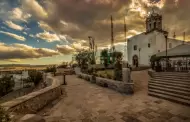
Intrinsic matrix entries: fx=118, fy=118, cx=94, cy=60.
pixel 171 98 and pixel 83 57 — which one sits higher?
pixel 83 57

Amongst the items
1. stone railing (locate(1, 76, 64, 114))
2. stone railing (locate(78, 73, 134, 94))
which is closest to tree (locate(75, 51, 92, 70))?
stone railing (locate(78, 73, 134, 94))

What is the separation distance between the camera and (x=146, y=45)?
94.3ft

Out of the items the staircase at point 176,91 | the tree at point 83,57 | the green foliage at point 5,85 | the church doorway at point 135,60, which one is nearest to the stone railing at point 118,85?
the staircase at point 176,91

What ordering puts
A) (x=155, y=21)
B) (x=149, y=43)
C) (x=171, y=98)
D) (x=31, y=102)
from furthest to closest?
(x=155, y=21)
(x=149, y=43)
(x=171, y=98)
(x=31, y=102)

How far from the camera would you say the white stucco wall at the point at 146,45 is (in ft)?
89.3

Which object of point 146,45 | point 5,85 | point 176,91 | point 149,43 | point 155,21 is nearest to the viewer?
A: point 176,91

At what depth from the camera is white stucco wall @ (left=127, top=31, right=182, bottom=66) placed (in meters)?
27.2

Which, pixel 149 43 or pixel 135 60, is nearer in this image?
pixel 149 43

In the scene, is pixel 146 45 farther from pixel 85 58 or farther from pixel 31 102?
pixel 31 102

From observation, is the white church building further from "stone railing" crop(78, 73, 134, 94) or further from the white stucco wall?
"stone railing" crop(78, 73, 134, 94)

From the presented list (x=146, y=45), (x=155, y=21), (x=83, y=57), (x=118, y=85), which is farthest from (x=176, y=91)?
(x=155, y=21)

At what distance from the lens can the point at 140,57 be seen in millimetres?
29766

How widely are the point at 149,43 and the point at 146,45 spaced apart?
820 mm

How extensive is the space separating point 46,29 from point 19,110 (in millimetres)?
12304
